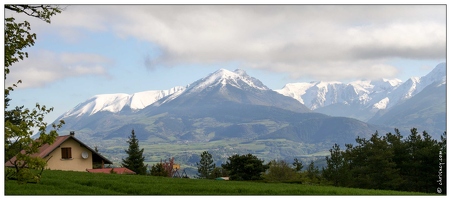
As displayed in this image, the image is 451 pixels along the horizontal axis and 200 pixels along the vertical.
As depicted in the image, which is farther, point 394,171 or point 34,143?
point 394,171

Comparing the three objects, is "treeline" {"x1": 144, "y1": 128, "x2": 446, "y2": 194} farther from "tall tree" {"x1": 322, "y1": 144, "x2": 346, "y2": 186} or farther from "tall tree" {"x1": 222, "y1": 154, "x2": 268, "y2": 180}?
"tall tree" {"x1": 222, "y1": 154, "x2": 268, "y2": 180}

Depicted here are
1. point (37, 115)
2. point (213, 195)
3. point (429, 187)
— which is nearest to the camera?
point (37, 115)

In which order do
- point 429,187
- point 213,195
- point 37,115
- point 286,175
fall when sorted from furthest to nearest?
point 286,175 < point 429,187 < point 213,195 < point 37,115

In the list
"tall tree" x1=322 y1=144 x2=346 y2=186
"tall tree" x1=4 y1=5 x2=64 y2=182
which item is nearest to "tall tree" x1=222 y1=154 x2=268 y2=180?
"tall tree" x1=322 y1=144 x2=346 y2=186

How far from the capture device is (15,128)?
17.3 metres

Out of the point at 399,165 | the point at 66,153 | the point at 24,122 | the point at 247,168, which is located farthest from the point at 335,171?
the point at 24,122

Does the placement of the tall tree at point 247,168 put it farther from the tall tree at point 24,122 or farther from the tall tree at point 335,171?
the tall tree at point 24,122

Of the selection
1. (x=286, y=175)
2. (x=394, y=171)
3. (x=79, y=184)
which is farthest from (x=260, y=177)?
(x=79, y=184)

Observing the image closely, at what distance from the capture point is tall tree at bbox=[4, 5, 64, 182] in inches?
689

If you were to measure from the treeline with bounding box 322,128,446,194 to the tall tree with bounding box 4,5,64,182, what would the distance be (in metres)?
49.6

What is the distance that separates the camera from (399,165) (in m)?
72.7

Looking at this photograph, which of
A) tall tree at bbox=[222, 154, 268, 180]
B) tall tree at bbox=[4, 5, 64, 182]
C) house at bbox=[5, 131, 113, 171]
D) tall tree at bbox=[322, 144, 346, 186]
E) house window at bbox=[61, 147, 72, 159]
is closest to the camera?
tall tree at bbox=[4, 5, 64, 182]

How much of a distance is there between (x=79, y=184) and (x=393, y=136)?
57.9 metres
